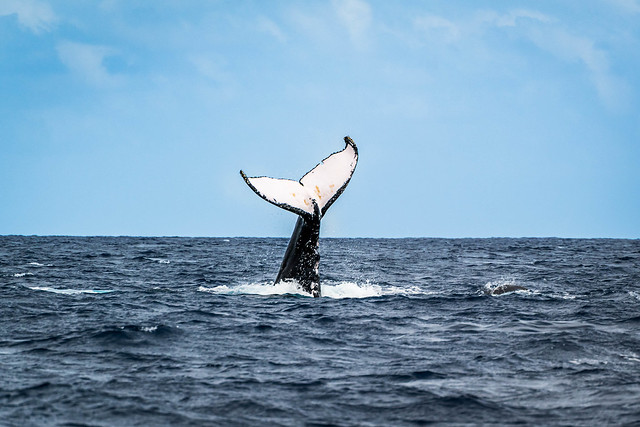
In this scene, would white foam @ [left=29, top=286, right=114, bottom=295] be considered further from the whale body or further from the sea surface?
the whale body

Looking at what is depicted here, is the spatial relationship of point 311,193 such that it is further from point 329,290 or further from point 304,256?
point 329,290

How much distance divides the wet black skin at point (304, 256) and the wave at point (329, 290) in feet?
0.68

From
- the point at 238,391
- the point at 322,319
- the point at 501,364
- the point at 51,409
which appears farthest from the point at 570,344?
the point at 51,409

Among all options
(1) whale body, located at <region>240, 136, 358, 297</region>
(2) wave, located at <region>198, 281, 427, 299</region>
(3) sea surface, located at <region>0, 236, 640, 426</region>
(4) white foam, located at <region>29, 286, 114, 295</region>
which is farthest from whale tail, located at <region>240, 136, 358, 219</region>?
(4) white foam, located at <region>29, 286, 114, 295</region>

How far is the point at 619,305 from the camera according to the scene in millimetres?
12555

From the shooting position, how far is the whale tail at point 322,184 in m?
11.2

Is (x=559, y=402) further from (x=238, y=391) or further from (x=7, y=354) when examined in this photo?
(x=7, y=354)

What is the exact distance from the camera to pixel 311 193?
449 inches

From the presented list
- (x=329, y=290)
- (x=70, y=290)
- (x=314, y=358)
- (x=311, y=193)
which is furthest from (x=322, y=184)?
(x=70, y=290)

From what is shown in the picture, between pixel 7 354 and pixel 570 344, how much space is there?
21.4 ft

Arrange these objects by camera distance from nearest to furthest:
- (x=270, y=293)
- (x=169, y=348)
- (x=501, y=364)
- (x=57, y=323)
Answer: (x=501, y=364) < (x=169, y=348) < (x=57, y=323) < (x=270, y=293)

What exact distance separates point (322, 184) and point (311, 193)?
23cm

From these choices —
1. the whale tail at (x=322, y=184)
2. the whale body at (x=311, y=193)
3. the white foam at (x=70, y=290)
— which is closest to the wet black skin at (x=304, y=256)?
the whale body at (x=311, y=193)

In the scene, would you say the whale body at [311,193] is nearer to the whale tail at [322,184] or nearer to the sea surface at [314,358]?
the whale tail at [322,184]
